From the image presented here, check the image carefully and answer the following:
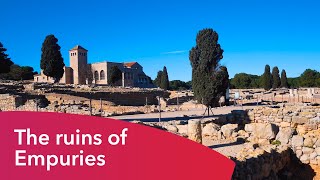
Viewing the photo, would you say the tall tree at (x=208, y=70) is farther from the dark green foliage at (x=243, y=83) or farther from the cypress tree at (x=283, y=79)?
the dark green foliage at (x=243, y=83)

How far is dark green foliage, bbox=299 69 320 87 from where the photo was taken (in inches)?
2581

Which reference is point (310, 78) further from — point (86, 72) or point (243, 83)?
point (86, 72)

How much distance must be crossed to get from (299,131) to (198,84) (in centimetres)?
923

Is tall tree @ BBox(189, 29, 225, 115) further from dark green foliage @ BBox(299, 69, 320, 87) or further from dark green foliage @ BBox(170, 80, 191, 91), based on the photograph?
dark green foliage @ BBox(170, 80, 191, 91)

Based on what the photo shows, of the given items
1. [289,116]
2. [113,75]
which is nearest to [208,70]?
[289,116]

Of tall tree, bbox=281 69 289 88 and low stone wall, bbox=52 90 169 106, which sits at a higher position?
tall tree, bbox=281 69 289 88

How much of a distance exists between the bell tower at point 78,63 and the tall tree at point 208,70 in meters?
47.4

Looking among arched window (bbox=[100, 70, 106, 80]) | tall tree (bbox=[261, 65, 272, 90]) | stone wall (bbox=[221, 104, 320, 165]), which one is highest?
arched window (bbox=[100, 70, 106, 80])

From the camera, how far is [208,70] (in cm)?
2172

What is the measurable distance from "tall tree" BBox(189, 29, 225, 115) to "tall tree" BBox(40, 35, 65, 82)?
1224 inches

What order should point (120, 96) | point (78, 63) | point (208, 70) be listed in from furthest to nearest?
point (78, 63) → point (120, 96) → point (208, 70)

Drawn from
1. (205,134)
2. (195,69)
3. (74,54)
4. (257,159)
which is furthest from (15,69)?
(257,159)

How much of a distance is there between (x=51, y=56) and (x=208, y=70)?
32.2 metres

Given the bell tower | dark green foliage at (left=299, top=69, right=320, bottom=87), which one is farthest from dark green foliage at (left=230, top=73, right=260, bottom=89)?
the bell tower
